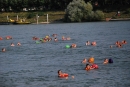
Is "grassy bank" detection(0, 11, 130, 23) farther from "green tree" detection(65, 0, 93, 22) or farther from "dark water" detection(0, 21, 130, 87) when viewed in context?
"dark water" detection(0, 21, 130, 87)

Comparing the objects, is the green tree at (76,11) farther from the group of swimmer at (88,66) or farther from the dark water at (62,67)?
the group of swimmer at (88,66)

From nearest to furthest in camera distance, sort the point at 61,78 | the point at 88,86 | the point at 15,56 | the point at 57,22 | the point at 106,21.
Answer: the point at 88,86
the point at 61,78
the point at 15,56
the point at 106,21
the point at 57,22

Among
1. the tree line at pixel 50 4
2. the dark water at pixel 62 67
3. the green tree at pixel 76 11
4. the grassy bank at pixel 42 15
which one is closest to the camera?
the dark water at pixel 62 67

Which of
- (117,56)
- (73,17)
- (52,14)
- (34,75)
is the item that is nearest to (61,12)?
(52,14)

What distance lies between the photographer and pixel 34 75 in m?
36.1

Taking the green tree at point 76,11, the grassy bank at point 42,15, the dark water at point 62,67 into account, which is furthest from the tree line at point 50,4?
the dark water at point 62,67

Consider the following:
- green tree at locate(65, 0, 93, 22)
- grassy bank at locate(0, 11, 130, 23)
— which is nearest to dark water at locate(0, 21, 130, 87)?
green tree at locate(65, 0, 93, 22)

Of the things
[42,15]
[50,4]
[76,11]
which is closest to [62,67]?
[76,11]

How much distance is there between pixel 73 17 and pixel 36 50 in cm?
6644

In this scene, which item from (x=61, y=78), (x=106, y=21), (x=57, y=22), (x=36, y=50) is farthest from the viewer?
(x=57, y=22)

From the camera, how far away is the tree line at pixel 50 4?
133000 millimetres

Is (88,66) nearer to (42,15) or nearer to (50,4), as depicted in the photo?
(42,15)

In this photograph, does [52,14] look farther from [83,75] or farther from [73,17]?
[83,75]

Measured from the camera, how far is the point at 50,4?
465 ft
